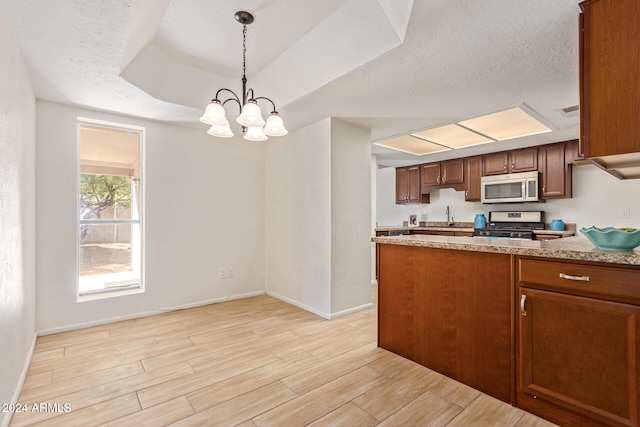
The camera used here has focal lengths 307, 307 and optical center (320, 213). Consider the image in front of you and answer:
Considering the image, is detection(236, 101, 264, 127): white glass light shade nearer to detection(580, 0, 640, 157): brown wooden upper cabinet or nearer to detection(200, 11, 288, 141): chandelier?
detection(200, 11, 288, 141): chandelier

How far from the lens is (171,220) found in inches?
140

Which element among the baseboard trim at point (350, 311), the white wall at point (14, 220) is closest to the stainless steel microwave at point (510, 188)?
the baseboard trim at point (350, 311)

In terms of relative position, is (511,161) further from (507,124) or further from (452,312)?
(452,312)

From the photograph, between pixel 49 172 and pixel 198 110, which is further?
pixel 198 110

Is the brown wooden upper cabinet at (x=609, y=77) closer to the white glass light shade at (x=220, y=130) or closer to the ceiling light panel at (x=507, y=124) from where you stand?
the ceiling light panel at (x=507, y=124)

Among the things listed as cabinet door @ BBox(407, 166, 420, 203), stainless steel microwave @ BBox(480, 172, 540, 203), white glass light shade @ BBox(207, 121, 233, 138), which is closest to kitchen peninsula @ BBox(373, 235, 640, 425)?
white glass light shade @ BBox(207, 121, 233, 138)

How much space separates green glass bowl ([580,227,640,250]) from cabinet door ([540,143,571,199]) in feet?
10.5

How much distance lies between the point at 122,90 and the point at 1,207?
1.45 m

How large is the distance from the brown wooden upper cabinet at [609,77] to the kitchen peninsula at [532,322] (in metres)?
0.55

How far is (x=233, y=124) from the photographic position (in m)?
3.48

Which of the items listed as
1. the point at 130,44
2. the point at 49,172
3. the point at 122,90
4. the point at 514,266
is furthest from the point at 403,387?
the point at 49,172

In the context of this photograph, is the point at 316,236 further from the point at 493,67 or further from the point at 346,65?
the point at 493,67

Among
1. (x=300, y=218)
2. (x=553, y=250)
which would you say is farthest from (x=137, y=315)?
(x=553, y=250)

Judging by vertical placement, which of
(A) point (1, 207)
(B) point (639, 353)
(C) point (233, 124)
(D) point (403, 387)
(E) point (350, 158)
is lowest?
(D) point (403, 387)
